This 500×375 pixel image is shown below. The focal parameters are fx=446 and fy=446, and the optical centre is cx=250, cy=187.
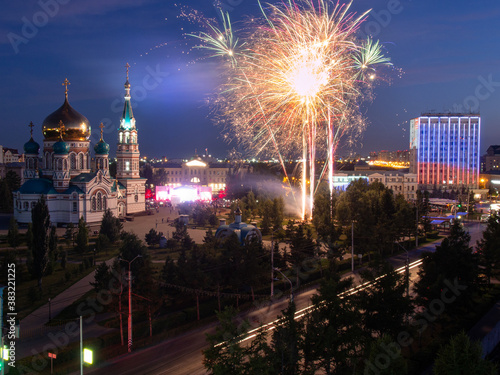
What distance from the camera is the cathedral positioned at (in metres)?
43.9

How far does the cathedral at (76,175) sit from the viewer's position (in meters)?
43.9

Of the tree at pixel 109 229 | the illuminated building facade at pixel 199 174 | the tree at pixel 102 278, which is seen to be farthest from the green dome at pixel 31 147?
the illuminated building facade at pixel 199 174

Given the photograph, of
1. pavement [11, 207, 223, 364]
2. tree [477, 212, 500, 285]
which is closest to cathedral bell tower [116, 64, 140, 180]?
pavement [11, 207, 223, 364]

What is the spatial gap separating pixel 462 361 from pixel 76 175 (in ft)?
145

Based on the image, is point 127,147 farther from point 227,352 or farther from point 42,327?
point 227,352

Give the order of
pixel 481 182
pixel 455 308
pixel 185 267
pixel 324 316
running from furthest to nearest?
pixel 481 182, pixel 185 267, pixel 455 308, pixel 324 316

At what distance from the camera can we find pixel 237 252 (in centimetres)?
2220

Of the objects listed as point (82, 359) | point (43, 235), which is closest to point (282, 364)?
point (82, 359)

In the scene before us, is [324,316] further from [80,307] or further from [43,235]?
[43,235]

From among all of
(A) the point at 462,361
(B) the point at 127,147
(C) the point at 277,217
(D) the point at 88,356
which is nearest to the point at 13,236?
(D) the point at 88,356

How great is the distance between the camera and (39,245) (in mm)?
24719

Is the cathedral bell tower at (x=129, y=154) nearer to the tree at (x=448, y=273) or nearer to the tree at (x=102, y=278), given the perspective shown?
the tree at (x=102, y=278)

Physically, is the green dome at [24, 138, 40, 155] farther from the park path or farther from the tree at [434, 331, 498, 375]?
the tree at [434, 331, 498, 375]

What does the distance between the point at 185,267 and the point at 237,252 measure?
→ 2877 millimetres
